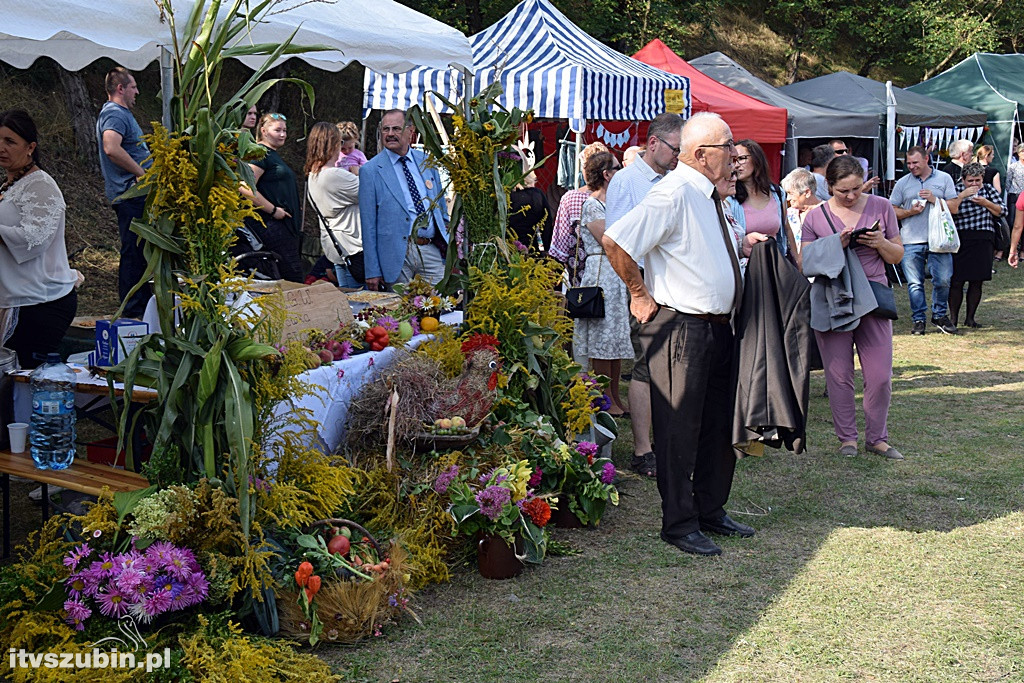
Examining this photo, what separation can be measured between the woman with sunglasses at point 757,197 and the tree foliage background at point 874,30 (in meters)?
16.5

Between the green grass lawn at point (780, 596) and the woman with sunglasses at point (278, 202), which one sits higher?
the woman with sunglasses at point (278, 202)

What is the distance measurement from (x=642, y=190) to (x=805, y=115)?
456 inches

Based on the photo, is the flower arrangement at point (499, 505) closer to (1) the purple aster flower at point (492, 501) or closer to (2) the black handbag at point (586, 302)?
(1) the purple aster flower at point (492, 501)

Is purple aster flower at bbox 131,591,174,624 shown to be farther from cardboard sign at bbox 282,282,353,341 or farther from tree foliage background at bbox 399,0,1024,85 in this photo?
tree foliage background at bbox 399,0,1024,85

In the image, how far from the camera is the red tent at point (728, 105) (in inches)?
558

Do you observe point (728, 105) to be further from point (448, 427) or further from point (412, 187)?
point (448, 427)

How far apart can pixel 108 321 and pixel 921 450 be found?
195 inches

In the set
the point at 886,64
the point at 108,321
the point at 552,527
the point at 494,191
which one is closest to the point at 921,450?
the point at 552,527

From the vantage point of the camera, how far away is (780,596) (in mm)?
4328

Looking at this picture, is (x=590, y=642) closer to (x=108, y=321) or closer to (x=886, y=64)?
(x=108, y=321)

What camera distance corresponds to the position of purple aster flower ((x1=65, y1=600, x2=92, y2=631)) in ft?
11.1

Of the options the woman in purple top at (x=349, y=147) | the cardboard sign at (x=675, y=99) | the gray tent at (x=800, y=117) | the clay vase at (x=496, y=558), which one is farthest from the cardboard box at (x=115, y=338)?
the gray tent at (x=800, y=117)

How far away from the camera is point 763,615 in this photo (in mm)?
4137

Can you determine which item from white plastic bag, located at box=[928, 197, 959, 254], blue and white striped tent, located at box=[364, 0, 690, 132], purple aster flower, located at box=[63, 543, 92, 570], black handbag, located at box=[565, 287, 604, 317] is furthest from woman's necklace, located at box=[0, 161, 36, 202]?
white plastic bag, located at box=[928, 197, 959, 254]
